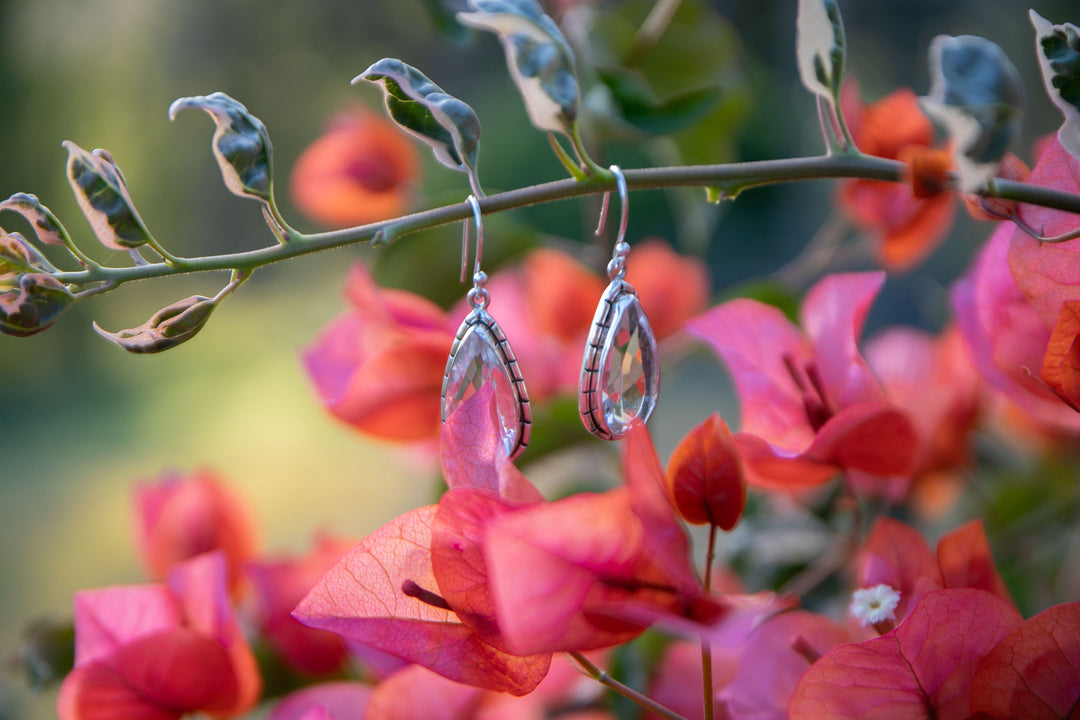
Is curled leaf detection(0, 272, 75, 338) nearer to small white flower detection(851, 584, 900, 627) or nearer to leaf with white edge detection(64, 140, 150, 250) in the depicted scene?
leaf with white edge detection(64, 140, 150, 250)

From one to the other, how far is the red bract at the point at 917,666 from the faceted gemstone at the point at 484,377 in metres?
0.08

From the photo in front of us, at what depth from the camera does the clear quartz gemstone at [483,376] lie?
0.18 metres

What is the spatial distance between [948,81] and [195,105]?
119 millimetres

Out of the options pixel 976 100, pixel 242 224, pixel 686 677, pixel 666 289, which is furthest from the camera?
pixel 242 224

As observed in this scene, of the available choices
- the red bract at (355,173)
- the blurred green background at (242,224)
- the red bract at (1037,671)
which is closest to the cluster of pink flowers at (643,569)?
the red bract at (1037,671)

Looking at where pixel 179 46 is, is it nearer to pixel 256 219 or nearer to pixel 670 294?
pixel 256 219

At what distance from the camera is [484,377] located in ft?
0.58

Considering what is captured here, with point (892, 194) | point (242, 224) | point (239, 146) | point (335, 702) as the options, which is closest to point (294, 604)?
point (335, 702)

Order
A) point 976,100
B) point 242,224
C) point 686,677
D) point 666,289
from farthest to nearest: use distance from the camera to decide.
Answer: point 242,224 → point 666,289 → point 686,677 → point 976,100

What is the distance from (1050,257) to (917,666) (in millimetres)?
80

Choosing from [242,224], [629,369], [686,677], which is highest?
[629,369]

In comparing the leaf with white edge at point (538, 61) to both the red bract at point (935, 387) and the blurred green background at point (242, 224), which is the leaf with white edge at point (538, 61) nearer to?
the red bract at point (935, 387)

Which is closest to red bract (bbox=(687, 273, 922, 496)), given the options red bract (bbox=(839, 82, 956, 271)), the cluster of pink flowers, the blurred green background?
the cluster of pink flowers

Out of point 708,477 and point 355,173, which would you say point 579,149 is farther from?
point 355,173
